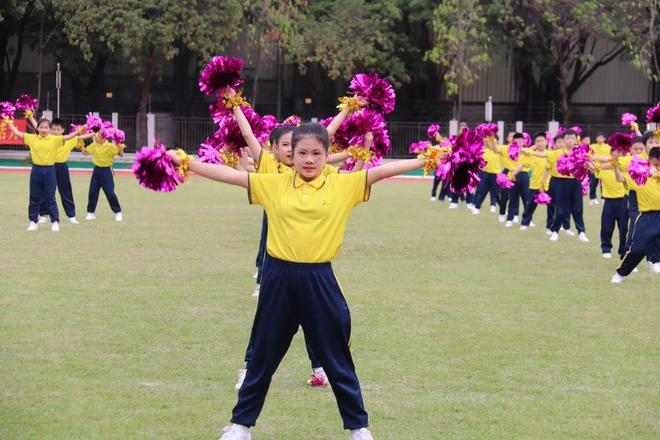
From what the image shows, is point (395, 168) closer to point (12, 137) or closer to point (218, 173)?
point (218, 173)

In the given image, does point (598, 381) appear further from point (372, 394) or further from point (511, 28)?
point (511, 28)

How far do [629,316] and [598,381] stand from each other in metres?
2.92

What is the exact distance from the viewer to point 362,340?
30.7ft

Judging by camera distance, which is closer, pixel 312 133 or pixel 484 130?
pixel 312 133

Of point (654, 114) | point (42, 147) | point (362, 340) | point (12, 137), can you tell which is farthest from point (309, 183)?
point (12, 137)

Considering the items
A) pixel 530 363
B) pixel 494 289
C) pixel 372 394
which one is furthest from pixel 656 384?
pixel 494 289

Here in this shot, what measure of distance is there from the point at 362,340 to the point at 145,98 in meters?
31.5

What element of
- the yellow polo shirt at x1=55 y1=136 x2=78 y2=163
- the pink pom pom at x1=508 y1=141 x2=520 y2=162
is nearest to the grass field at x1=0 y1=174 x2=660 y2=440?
the yellow polo shirt at x1=55 y1=136 x2=78 y2=163

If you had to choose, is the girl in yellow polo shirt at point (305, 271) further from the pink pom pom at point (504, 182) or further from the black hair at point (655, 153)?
the pink pom pom at point (504, 182)

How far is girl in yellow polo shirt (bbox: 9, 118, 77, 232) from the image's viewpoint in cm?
1742

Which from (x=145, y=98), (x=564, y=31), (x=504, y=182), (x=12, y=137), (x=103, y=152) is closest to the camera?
(x=103, y=152)

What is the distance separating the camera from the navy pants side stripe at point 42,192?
17.4 m

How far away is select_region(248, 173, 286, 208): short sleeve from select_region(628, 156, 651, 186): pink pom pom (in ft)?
21.9

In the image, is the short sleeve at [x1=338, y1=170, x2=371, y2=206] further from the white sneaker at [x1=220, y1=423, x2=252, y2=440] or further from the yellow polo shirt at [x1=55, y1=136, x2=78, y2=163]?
the yellow polo shirt at [x1=55, y1=136, x2=78, y2=163]
